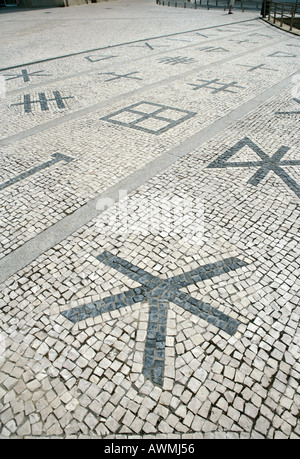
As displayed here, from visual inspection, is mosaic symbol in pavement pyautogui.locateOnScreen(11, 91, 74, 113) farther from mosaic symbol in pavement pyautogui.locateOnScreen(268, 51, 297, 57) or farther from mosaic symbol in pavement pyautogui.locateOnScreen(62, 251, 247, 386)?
mosaic symbol in pavement pyautogui.locateOnScreen(268, 51, 297, 57)

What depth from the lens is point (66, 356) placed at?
2736mm

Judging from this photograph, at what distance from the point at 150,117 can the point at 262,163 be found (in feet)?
10.1

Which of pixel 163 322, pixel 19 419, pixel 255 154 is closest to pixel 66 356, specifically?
pixel 19 419

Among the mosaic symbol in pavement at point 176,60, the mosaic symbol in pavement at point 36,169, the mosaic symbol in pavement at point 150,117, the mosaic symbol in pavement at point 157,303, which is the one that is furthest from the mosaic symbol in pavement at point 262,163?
the mosaic symbol in pavement at point 176,60

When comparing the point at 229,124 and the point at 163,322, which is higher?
the point at 229,124

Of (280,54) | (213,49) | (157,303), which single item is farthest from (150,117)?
(280,54)

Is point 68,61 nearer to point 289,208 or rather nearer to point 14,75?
point 14,75

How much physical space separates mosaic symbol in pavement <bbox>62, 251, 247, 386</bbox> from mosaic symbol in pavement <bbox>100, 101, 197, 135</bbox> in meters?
3.94

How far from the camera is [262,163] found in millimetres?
5410

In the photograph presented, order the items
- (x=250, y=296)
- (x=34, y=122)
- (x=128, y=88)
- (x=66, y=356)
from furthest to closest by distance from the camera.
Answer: (x=128, y=88) → (x=34, y=122) → (x=250, y=296) → (x=66, y=356)

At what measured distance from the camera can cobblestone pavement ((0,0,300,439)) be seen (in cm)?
A: 244

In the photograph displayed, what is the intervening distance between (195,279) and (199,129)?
426cm

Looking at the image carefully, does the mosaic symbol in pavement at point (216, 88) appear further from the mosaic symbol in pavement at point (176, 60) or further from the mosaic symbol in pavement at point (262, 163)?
the mosaic symbol in pavement at point (262, 163)

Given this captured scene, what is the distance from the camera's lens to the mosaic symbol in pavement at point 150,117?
22.4 ft
